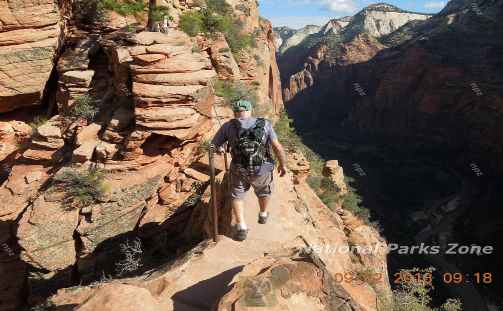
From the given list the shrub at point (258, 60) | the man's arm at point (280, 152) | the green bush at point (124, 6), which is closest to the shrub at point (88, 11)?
the green bush at point (124, 6)

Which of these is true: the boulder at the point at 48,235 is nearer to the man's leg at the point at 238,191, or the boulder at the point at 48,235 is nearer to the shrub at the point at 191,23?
the man's leg at the point at 238,191

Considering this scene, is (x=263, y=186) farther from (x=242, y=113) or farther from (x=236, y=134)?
(x=242, y=113)

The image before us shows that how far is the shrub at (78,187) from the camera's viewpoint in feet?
28.4

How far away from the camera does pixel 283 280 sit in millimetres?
3668

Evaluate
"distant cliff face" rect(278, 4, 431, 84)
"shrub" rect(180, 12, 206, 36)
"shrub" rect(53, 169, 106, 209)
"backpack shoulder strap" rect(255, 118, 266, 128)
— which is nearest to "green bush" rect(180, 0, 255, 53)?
"shrub" rect(180, 12, 206, 36)

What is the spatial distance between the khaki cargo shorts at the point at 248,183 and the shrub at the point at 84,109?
6840 millimetres

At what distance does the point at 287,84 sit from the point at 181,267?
90.4 meters

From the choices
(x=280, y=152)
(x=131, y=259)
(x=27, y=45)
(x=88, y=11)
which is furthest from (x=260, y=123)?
(x=88, y=11)

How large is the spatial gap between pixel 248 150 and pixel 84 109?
747cm

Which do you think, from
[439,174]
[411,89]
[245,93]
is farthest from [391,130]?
[245,93]

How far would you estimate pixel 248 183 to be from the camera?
523 centimetres

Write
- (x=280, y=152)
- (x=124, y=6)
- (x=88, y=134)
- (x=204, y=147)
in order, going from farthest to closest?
(x=124, y=6) → (x=88, y=134) → (x=204, y=147) → (x=280, y=152)

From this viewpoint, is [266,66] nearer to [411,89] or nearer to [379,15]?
[411,89]

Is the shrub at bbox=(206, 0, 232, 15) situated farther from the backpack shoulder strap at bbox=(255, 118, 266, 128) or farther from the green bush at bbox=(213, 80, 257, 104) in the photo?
the backpack shoulder strap at bbox=(255, 118, 266, 128)
